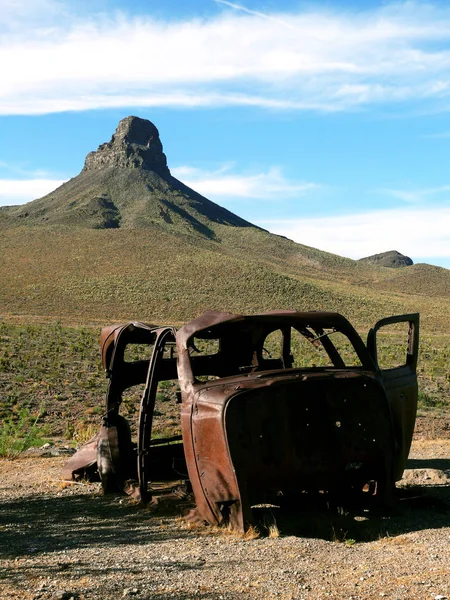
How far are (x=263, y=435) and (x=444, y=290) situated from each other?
4531 inches

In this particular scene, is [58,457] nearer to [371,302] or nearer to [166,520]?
Answer: [166,520]

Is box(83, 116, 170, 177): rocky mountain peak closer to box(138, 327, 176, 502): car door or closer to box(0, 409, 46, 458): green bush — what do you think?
box(0, 409, 46, 458): green bush

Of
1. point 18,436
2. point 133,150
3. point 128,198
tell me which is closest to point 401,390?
point 18,436

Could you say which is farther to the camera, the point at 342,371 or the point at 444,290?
the point at 444,290

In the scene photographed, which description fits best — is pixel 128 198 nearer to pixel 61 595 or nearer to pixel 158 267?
pixel 158 267

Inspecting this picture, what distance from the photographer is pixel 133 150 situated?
17700 cm

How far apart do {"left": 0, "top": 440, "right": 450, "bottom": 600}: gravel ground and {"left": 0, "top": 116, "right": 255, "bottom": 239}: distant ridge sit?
390 ft

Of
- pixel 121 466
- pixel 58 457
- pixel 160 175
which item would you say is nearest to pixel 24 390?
pixel 58 457


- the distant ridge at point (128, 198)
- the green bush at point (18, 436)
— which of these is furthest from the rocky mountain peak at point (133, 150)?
the green bush at point (18, 436)

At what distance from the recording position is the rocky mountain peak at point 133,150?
17675 centimetres

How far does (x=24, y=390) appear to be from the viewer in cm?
2061

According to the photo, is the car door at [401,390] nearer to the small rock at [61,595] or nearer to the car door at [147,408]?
the car door at [147,408]

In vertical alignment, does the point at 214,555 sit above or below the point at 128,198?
below

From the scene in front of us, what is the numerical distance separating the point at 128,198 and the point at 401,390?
506 feet
